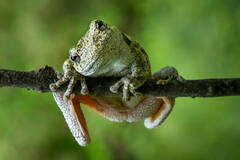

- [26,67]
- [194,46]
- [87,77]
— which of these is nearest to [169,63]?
[194,46]

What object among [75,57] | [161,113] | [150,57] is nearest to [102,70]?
[75,57]

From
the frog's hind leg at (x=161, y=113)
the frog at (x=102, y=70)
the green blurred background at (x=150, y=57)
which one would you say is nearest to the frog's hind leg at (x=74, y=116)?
the frog at (x=102, y=70)

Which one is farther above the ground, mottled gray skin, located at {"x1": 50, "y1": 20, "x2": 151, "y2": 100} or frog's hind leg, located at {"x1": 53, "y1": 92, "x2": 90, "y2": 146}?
mottled gray skin, located at {"x1": 50, "y1": 20, "x2": 151, "y2": 100}

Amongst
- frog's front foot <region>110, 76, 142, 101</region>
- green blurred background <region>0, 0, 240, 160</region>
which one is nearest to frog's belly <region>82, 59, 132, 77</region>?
frog's front foot <region>110, 76, 142, 101</region>

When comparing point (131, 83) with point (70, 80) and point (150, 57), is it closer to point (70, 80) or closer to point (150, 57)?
point (70, 80)

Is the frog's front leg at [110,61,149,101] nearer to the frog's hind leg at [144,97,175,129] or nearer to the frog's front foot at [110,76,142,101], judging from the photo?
the frog's front foot at [110,76,142,101]

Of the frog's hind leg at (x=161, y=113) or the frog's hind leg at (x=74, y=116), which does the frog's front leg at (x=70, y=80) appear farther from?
the frog's hind leg at (x=161, y=113)
